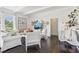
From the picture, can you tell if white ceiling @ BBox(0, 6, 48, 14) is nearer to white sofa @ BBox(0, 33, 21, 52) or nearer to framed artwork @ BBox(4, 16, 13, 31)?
framed artwork @ BBox(4, 16, 13, 31)

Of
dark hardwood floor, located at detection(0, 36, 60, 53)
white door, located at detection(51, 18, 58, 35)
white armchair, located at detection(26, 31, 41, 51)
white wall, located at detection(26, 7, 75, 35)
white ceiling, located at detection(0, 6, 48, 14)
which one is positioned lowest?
dark hardwood floor, located at detection(0, 36, 60, 53)

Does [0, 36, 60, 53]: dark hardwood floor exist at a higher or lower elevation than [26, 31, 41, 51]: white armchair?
lower

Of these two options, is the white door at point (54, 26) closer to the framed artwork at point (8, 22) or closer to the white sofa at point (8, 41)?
the white sofa at point (8, 41)

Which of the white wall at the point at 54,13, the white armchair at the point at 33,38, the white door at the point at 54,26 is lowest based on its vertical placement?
the white armchair at the point at 33,38

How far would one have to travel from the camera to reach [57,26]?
7.71 feet

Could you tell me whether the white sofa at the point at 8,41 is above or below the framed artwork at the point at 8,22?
below

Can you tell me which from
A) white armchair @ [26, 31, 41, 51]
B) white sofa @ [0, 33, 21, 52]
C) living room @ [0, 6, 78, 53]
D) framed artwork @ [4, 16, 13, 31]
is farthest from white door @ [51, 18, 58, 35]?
framed artwork @ [4, 16, 13, 31]

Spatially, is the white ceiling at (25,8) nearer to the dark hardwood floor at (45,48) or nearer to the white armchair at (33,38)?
the white armchair at (33,38)

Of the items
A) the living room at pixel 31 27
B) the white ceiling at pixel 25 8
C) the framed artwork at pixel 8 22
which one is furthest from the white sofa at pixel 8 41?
the white ceiling at pixel 25 8

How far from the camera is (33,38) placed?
243 cm

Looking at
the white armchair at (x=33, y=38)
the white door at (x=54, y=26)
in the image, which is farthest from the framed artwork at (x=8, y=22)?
the white door at (x=54, y=26)

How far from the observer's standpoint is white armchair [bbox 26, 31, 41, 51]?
7.91ft

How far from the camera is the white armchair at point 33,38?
7.91 feet
